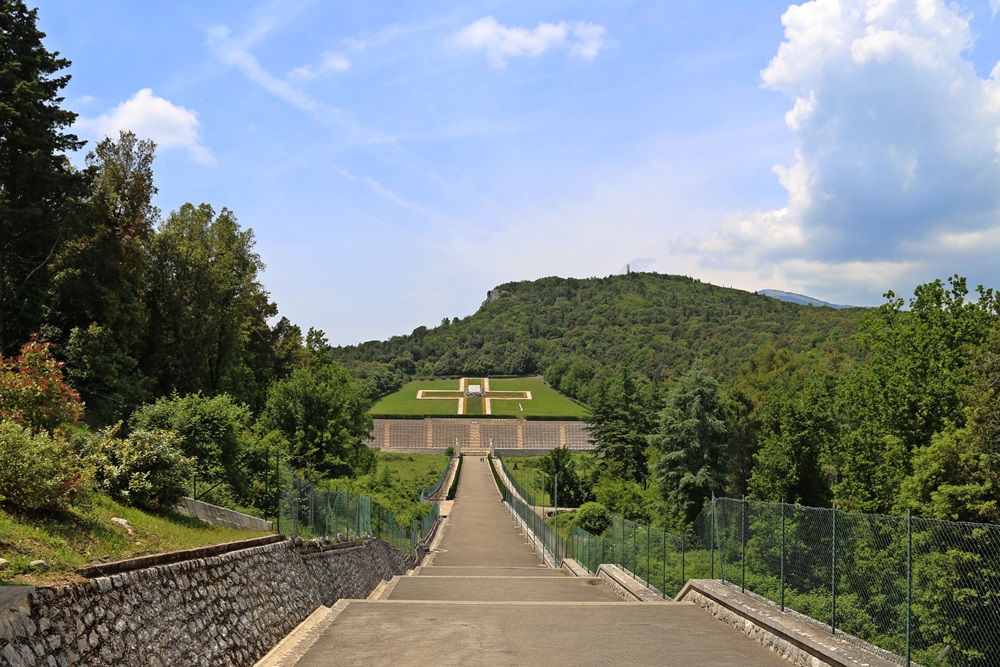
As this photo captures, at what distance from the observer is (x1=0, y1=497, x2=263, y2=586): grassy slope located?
280 inches

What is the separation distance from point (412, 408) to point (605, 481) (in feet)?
254

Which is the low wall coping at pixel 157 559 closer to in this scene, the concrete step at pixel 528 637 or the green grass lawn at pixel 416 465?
the concrete step at pixel 528 637

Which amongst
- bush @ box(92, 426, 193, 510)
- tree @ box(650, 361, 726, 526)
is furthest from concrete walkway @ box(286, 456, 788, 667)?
tree @ box(650, 361, 726, 526)

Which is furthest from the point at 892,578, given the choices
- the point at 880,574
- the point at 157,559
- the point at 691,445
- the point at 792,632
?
the point at 691,445

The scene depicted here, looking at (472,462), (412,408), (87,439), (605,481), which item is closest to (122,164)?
(87,439)

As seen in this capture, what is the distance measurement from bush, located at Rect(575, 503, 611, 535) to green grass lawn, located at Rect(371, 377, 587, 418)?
80.4m

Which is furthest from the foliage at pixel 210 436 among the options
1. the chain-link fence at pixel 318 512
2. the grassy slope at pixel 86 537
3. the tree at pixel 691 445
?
the tree at pixel 691 445

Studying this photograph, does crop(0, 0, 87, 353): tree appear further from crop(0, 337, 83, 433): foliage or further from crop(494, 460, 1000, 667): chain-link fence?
crop(494, 460, 1000, 667): chain-link fence

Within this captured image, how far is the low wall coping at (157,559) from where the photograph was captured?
23.7 ft

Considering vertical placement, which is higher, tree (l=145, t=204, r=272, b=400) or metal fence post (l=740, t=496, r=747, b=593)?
tree (l=145, t=204, r=272, b=400)

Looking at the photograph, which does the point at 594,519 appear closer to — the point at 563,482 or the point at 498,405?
the point at 563,482

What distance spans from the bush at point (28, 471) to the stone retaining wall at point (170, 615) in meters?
1.83

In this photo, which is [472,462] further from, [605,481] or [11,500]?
[11,500]

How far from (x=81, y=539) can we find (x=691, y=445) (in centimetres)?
4681
